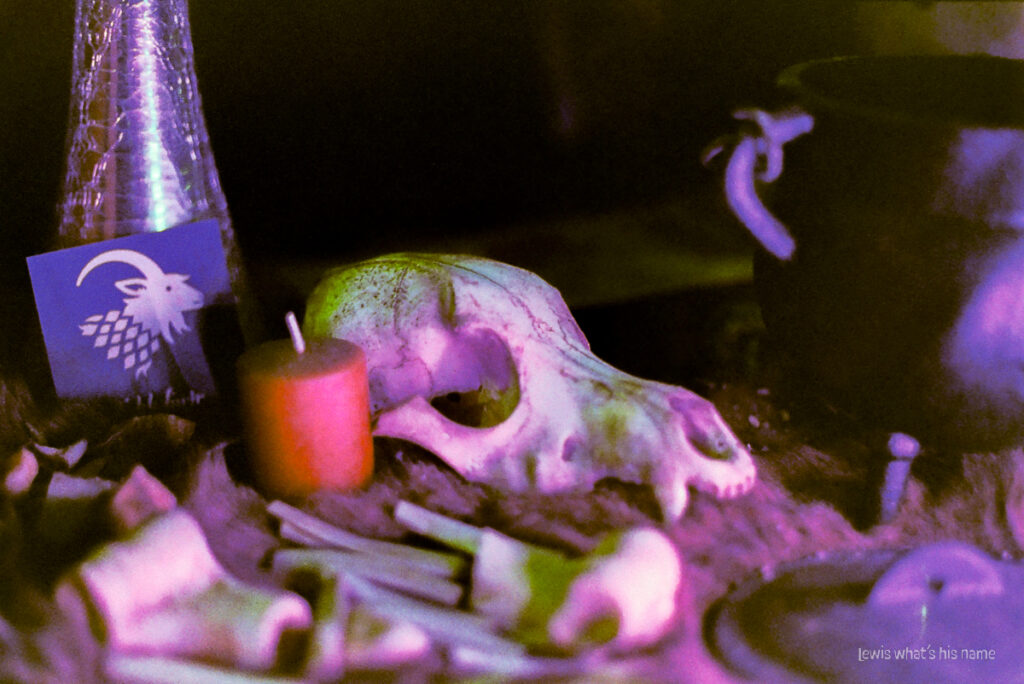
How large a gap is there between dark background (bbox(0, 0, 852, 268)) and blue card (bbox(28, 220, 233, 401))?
0.12 metres

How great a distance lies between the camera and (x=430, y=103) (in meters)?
0.75

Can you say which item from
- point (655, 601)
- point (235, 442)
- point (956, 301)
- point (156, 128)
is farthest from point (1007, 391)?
point (156, 128)

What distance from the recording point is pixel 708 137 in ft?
2.67

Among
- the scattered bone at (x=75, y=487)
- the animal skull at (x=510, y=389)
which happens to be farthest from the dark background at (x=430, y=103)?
the scattered bone at (x=75, y=487)

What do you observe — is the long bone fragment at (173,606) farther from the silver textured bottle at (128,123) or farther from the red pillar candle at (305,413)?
the silver textured bottle at (128,123)

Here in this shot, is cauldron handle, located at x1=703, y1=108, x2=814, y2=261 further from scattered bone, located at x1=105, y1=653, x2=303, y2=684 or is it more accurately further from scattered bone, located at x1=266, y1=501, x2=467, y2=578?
scattered bone, located at x1=105, y1=653, x2=303, y2=684

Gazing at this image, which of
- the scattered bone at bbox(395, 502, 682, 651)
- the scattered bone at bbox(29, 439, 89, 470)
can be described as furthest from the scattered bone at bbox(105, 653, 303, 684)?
the scattered bone at bbox(29, 439, 89, 470)

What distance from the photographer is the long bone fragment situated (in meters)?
0.41

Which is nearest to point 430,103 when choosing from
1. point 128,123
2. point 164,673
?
point 128,123

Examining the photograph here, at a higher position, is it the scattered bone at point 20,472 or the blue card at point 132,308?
→ the blue card at point 132,308

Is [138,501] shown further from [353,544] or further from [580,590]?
[580,590]

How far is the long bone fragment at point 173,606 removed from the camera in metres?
0.41

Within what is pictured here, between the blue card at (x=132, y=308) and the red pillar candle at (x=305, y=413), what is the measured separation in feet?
0.42

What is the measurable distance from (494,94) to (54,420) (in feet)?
1.56
